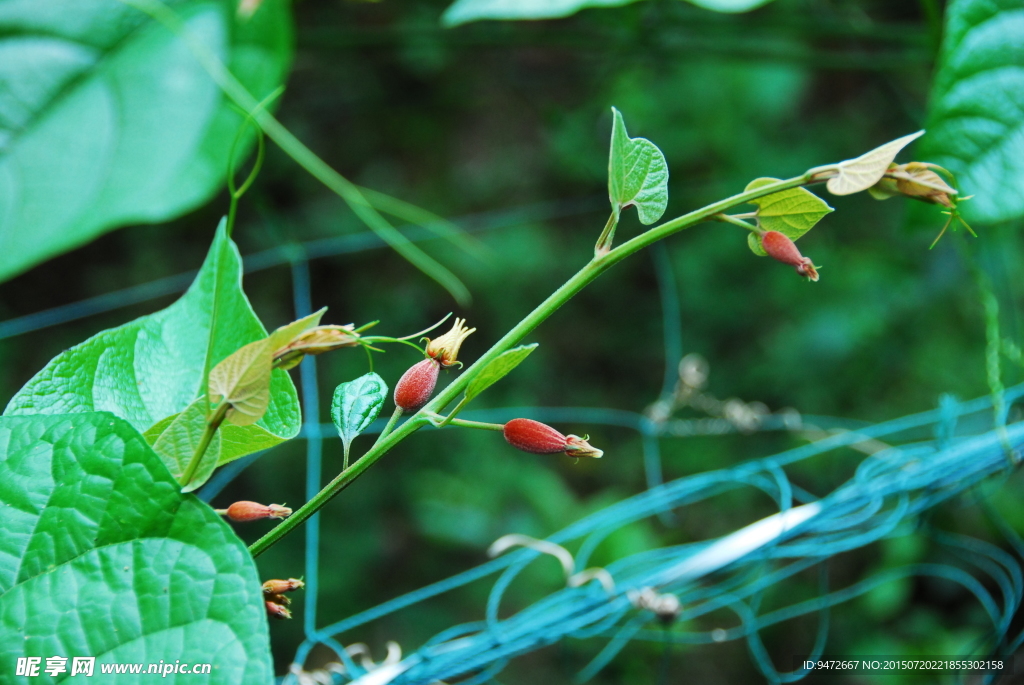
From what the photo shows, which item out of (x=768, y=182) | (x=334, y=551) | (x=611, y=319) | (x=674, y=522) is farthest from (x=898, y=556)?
(x=768, y=182)

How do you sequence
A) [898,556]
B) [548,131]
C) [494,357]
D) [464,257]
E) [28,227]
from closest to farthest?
[494,357] < [28,227] < [898,556] < [464,257] < [548,131]

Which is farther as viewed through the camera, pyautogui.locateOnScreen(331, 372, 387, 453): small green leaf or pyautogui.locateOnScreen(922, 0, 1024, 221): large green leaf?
pyautogui.locateOnScreen(922, 0, 1024, 221): large green leaf

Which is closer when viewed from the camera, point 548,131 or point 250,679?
point 250,679

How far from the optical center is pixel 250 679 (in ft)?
0.60

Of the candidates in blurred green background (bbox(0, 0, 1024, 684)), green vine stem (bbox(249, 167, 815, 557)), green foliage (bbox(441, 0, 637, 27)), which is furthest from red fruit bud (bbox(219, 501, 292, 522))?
blurred green background (bbox(0, 0, 1024, 684))

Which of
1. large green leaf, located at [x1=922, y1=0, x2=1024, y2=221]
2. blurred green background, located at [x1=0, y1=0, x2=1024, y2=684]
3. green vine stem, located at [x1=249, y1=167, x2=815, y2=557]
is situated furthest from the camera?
blurred green background, located at [x1=0, y1=0, x2=1024, y2=684]

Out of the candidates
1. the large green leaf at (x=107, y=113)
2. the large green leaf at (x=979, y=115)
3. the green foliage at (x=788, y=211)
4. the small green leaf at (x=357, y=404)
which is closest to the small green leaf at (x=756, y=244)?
the green foliage at (x=788, y=211)

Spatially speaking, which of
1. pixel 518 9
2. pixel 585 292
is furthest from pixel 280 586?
pixel 585 292

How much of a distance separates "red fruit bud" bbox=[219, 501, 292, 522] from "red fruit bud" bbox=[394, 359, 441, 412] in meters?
0.05

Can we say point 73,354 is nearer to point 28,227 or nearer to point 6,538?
point 6,538

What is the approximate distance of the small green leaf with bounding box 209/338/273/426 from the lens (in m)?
0.18

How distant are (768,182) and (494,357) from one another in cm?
9

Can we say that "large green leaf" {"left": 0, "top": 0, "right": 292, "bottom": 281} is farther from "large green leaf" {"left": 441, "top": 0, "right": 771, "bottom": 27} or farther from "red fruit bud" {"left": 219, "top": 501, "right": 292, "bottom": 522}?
"red fruit bud" {"left": 219, "top": 501, "right": 292, "bottom": 522}

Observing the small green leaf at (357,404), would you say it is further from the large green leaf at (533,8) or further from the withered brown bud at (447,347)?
the large green leaf at (533,8)
